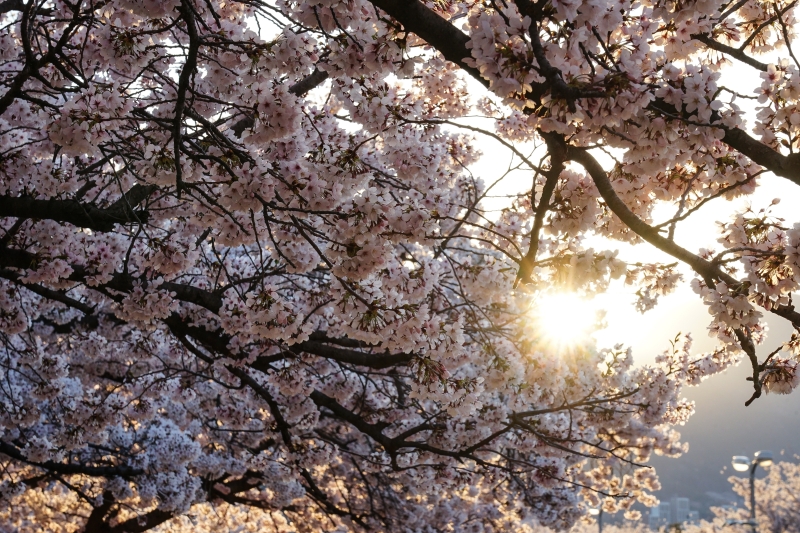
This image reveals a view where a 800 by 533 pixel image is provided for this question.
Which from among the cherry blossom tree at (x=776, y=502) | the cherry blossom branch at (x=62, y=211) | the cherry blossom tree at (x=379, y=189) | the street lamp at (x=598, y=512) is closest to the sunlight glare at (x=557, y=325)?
the cherry blossom tree at (x=379, y=189)

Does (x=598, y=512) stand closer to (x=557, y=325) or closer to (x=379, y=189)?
(x=557, y=325)

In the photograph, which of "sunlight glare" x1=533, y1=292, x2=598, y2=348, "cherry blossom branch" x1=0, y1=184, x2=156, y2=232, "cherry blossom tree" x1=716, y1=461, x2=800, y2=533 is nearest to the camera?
"cherry blossom branch" x1=0, y1=184, x2=156, y2=232

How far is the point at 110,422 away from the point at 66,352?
3.18 m

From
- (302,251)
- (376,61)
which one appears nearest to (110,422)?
(302,251)

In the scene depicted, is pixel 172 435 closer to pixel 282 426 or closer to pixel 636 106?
pixel 282 426

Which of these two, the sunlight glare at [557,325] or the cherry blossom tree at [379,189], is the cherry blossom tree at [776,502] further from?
the cherry blossom tree at [379,189]

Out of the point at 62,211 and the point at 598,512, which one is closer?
the point at 62,211

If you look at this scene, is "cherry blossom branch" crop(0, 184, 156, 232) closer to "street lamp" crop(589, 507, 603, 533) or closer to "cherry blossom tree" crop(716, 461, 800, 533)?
"street lamp" crop(589, 507, 603, 533)

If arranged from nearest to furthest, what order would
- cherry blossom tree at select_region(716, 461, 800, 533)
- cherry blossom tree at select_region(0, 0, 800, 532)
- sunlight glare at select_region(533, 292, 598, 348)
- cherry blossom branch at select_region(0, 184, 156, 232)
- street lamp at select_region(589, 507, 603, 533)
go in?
cherry blossom tree at select_region(0, 0, 800, 532)
cherry blossom branch at select_region(0, 184, 156, 232)
sunlight glare at select_region(533, 292, 598, 348)
street lamp at select_region(589, 507, 603, 533)
cherry blossom tree at select_region(716, 461, 800, 533)

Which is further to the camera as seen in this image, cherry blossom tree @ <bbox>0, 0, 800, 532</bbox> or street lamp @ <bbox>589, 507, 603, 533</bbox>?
street lamp @ <bbox>589, 507, 603, 533</bbox>

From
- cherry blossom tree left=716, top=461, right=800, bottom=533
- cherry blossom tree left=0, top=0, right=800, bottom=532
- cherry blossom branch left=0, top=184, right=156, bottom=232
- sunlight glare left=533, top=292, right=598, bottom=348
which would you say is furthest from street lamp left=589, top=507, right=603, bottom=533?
cherry blossom branch left=0, top=184, right=156, bottom=232

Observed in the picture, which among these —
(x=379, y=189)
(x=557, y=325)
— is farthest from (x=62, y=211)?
(x=557, y=325)

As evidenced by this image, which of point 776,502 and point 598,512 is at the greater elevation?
point 776,502

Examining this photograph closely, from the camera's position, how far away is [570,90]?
2.43 m
